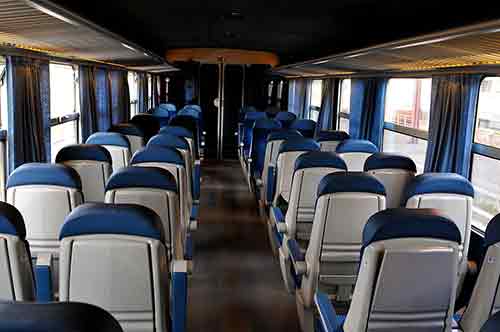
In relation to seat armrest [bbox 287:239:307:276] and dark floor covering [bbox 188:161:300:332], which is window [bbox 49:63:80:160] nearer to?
dark floor covering [bbox 188:161:300:332]

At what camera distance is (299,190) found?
16.8 ft

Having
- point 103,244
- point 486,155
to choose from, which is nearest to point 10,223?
point 103,244

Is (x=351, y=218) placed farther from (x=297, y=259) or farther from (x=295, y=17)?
(x=295, y=17)

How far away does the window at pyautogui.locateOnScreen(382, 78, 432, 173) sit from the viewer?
7.32m

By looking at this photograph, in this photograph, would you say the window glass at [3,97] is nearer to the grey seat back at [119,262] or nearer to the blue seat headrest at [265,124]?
the grey seat back at [119,262]

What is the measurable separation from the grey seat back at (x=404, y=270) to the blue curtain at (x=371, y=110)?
20.8ft

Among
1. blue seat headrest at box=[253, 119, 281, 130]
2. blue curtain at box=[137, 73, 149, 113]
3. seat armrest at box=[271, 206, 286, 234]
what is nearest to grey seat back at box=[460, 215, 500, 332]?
seat armrest at box=[271, 206, 286, 234]

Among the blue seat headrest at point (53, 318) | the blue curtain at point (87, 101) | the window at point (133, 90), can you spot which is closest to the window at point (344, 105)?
the blue curtain at point (87, 101)

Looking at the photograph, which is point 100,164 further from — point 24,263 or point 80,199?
point 24,263

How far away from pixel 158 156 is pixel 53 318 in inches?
178

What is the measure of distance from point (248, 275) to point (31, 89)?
10.4ft

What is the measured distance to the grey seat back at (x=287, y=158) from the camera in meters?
6.73

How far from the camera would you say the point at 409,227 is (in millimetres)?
2699

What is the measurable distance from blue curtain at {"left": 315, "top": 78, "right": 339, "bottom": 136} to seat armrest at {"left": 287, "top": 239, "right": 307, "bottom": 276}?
7.40 m
